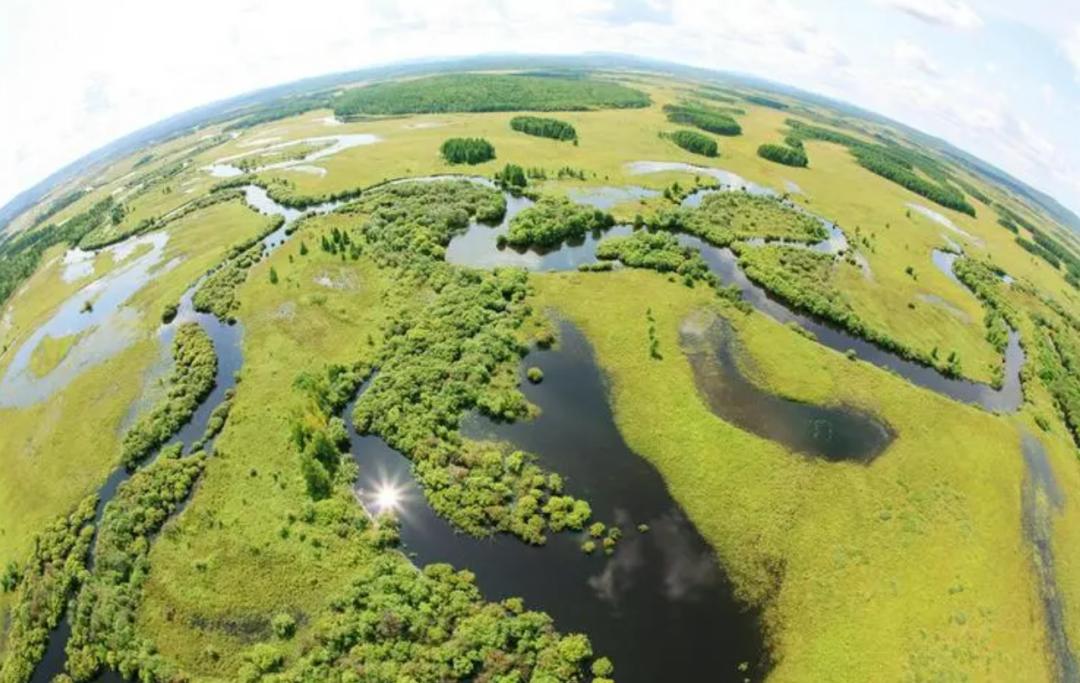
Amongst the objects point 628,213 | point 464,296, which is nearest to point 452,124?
point 628,213

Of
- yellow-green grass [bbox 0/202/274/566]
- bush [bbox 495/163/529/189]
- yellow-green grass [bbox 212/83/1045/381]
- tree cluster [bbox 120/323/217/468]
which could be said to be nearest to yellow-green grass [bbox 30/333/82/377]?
yellow-green grass [bbox 0/202/274/566]

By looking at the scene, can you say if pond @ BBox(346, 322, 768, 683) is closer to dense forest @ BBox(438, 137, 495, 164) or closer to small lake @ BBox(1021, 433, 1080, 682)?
small lake @ BBox(1021, 433, 1080, 682)

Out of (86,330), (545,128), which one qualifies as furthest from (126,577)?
(545,128)

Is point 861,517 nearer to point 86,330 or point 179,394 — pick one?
point 179,394

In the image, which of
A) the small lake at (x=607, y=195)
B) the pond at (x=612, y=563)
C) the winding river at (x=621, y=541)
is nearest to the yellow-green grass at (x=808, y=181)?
the small lake at (x=607, y=195)

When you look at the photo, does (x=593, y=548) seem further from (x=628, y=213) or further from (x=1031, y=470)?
(x=628, y=213)

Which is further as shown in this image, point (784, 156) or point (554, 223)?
point (784, 156)
